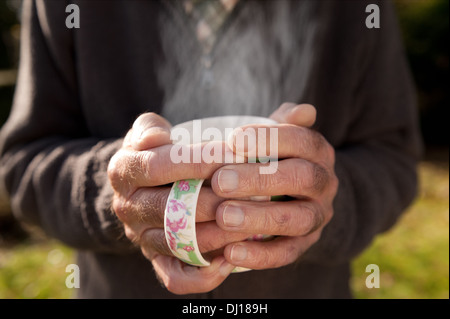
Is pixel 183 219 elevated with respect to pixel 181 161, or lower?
lower

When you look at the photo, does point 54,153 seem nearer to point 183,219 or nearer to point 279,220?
point 183,219

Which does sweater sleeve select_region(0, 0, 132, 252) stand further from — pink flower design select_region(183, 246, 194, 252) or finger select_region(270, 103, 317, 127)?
finger select_region(270, 103, 317, 127)

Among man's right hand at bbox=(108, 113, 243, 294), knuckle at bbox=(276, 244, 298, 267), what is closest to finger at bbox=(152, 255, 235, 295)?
man's right hand at bbox=(108, 113, 243, 294)

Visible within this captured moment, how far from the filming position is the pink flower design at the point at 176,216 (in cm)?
70

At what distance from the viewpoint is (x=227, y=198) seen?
0.74 metres

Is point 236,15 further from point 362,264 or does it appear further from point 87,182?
point 362,264

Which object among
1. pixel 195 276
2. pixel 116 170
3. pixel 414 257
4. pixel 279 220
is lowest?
pixel 414 257

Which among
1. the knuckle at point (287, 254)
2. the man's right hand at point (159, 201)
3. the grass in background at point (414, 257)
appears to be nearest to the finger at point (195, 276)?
the man's right hand at point (159, 201)

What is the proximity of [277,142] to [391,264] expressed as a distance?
2.82 meters

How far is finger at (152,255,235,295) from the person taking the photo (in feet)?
2.57

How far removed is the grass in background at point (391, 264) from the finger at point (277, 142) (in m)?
2.23

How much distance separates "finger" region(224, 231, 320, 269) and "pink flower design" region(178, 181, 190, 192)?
5.8 inches

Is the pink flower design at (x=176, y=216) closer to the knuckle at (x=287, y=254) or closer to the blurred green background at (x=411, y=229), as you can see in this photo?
the knuckle at (x=287, y=254)

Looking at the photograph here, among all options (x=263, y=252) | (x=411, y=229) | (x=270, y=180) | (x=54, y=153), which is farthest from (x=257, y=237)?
(x=411, y=229)
